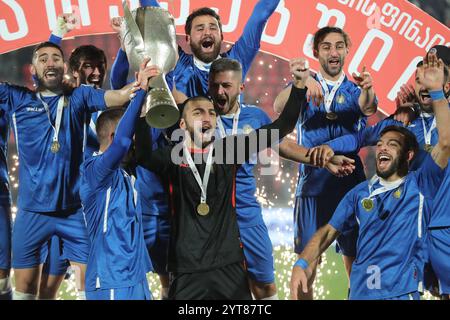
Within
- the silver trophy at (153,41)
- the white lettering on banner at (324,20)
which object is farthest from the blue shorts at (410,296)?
the silver trophy at (153,41)

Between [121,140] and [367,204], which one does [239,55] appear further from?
[367,204]

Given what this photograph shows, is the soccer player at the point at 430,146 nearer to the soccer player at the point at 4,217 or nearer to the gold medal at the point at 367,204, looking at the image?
the gold medal at the point at 367,204

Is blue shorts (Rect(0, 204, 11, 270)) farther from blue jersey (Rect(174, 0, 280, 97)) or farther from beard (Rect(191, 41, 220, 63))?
beard (Rect(191, 41, 220, 63))

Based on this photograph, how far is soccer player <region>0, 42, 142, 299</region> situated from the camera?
3.38m

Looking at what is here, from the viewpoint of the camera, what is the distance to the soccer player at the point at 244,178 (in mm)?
3443

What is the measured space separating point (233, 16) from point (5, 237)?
1696mm

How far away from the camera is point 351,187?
3586 millimetres

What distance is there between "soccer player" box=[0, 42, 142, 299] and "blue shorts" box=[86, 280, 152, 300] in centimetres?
17

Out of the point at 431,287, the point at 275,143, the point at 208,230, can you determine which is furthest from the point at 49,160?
the point at 431,287

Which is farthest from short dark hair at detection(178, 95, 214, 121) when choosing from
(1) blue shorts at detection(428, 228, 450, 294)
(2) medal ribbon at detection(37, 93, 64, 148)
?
(1) blue shorts at detection(428, 228, 450, 294)

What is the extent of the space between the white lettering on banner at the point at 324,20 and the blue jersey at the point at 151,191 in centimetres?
95
